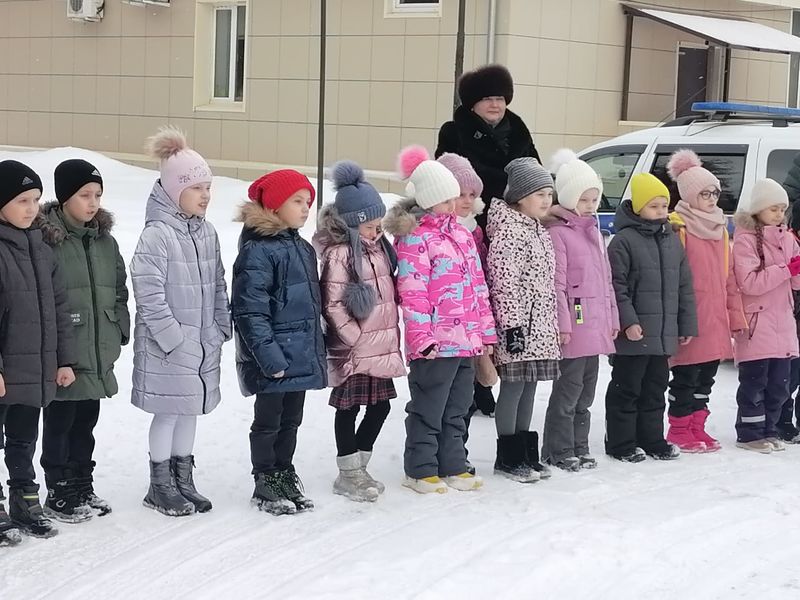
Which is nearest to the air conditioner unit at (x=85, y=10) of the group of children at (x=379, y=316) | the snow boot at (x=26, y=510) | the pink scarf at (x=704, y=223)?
the group of children at (x=379, y=316)

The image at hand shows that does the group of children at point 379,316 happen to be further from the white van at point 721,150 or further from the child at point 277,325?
the white van at point 721,150

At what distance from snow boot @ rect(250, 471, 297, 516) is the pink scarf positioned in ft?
10.1

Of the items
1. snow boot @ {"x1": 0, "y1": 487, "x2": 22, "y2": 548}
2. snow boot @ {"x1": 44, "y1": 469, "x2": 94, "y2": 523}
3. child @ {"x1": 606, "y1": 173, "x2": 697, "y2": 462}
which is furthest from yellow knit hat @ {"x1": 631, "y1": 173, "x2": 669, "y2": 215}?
snow boot @ {"x1": 0, "y1": 487, "x2": 22, "y2": 548}

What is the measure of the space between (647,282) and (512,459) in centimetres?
133

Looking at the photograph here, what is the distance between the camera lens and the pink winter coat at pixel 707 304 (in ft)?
23.6

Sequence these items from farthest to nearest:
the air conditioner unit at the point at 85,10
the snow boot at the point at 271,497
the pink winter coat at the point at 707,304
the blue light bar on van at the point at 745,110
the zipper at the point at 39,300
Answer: the air conditioner unit at the point at 85,10, the blue light bar on van at the point at 745,110, the pink winter coat at the point at 707,304, the snow boot at the point at 271,497, the zipper at the point at 39,300

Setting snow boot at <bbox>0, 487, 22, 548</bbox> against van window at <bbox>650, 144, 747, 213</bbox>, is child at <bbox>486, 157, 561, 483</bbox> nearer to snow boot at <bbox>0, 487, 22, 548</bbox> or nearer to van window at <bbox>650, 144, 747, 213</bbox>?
snow boot at <bbox>0, 487, 22, 548</bbox>

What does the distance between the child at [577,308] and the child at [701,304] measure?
2.45 ft

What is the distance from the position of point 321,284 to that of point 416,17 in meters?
12.1

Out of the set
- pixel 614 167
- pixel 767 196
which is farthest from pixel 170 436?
pixel 614 167

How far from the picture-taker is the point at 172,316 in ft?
17.9

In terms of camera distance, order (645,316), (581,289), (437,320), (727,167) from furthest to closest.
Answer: (727,167), (645,316), (581,289), (437,320)

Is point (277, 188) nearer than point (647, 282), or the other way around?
point (277, 188)

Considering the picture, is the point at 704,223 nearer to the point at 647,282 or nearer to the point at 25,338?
the point at 647,282
